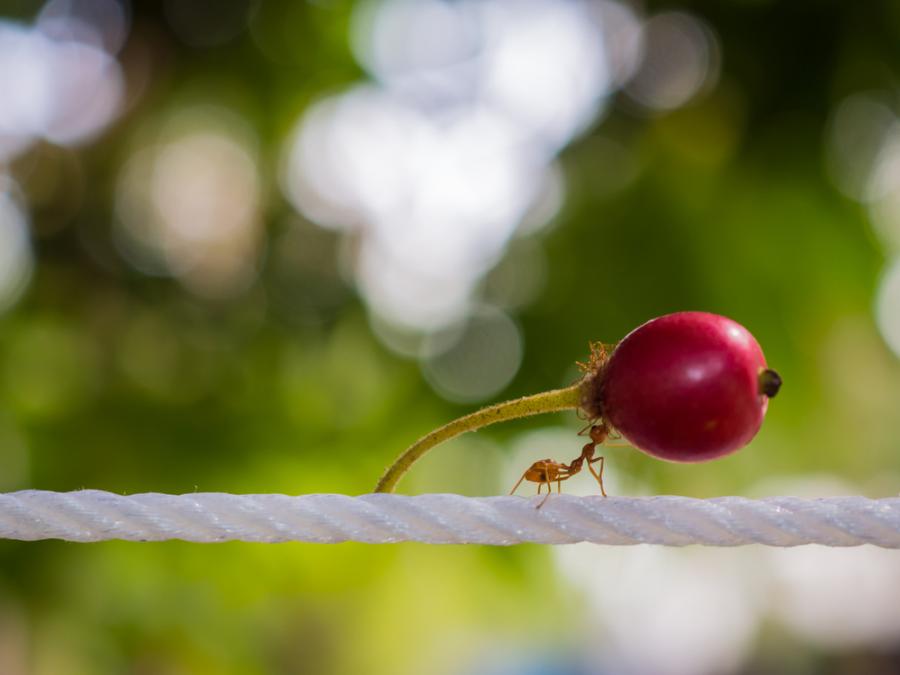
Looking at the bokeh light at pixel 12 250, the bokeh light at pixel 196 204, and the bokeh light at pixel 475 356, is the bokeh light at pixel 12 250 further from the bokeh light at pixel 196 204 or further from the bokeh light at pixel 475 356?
the bokeh light at pixel 475 356

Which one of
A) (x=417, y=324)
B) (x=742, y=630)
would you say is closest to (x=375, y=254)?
(x=417, y=324)

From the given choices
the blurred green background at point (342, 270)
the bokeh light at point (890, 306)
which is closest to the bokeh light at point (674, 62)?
the blurred green background at point (342, 270)

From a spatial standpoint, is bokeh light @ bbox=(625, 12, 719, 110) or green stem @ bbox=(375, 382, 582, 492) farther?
bokeh light @ bbox=(625, 12, 719, 110)

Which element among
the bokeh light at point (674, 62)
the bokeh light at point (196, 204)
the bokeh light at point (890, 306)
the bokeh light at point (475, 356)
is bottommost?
the bokeh light at point (475, 356)

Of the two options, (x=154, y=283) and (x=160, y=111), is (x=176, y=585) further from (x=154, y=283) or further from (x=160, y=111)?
(x=160, y=111)

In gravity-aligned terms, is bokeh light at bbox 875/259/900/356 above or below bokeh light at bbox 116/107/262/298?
below

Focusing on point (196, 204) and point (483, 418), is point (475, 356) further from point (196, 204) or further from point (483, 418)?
point (483, 418)

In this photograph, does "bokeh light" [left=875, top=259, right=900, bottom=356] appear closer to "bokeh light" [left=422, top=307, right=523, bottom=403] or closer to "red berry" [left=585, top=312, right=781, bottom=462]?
"bokeh light" [left=422, top=307, right=523, bottom=403]

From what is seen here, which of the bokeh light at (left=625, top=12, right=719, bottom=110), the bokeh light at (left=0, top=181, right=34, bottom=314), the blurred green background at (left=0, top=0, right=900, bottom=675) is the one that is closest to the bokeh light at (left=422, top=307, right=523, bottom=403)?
the blurred green background at (left=0, top=0, right=900, bottom=675)
